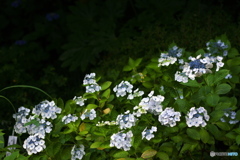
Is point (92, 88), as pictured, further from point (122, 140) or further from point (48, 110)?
point (122, 140)

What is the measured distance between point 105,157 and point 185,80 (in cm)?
58

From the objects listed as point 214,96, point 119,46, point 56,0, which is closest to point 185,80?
point 214,96

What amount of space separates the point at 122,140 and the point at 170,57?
711 mm

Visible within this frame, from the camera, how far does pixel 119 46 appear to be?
3.97 meters

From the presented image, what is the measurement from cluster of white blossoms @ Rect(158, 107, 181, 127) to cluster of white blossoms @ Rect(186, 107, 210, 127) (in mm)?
57

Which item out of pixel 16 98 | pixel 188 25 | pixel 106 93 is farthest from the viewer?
pixel 188 25

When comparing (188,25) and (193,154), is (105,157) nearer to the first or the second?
(193,154)

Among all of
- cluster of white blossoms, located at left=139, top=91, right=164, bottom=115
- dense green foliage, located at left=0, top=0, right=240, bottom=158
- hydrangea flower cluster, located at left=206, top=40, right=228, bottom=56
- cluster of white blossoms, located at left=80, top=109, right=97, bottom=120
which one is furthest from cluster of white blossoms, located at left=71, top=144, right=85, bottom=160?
hydrangea flower cluster, located at left=206, top=40, right=228, bottom=56

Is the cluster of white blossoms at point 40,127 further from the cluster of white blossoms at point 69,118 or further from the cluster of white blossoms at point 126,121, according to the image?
the cluster of white blossoms at point 126,121

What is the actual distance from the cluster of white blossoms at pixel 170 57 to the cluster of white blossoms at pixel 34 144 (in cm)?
81

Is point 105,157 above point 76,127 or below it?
below

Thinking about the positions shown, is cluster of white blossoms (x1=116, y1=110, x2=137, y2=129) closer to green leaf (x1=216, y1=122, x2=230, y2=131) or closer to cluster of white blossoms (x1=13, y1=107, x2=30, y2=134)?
green leaf (x1=216, y1=122, x2=230, y2=131)

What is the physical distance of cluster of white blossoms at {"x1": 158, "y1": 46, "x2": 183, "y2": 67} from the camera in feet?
7.66

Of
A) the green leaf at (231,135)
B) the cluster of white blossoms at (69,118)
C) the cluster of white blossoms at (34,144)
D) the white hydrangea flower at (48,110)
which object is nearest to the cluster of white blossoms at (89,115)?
the cluster of white blossoms at (69,118)
